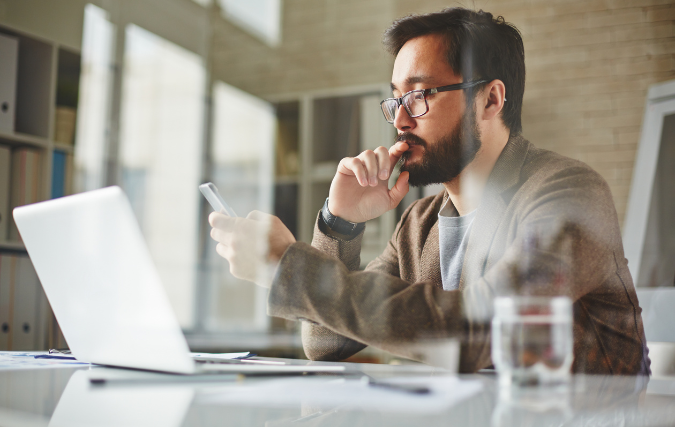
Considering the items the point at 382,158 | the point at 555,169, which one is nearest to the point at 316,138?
the point at 382,158

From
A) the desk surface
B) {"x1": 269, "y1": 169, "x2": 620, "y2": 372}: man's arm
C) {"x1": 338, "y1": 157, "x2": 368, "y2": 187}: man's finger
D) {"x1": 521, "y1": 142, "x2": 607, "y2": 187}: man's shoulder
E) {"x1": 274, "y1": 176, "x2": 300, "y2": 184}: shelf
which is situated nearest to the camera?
the desk surface

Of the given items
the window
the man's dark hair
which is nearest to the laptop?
the man's dark hair

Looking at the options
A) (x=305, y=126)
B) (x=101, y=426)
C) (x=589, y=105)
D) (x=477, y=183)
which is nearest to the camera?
(x=101, y=426)

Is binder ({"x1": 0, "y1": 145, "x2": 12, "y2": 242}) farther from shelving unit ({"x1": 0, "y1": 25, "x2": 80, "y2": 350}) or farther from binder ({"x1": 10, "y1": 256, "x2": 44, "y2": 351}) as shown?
binder ({"x1": 10, "y1": 256, "x2": 44, "y2": 351})

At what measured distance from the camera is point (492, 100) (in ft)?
4.21

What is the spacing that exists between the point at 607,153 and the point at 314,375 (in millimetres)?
1413

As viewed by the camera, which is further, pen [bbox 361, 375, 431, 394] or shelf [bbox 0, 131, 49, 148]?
shelf [bbox 0, 131, 49, 148]

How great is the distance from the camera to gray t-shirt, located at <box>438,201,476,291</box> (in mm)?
1113

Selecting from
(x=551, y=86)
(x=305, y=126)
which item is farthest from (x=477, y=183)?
(x=305, y=126)

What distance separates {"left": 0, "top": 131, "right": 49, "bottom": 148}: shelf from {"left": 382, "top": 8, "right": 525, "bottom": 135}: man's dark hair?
1394 mm

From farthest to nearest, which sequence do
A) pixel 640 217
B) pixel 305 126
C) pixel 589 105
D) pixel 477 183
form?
pixel 305 126, pixel 589 105, pixel 640 217, pixel 477 183

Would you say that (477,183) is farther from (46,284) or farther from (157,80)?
(157,80)

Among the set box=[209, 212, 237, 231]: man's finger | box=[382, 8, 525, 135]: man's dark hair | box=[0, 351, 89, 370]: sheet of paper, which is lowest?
box=[0, 351, 89, 370]: sheet of paper

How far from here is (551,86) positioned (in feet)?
6.13
